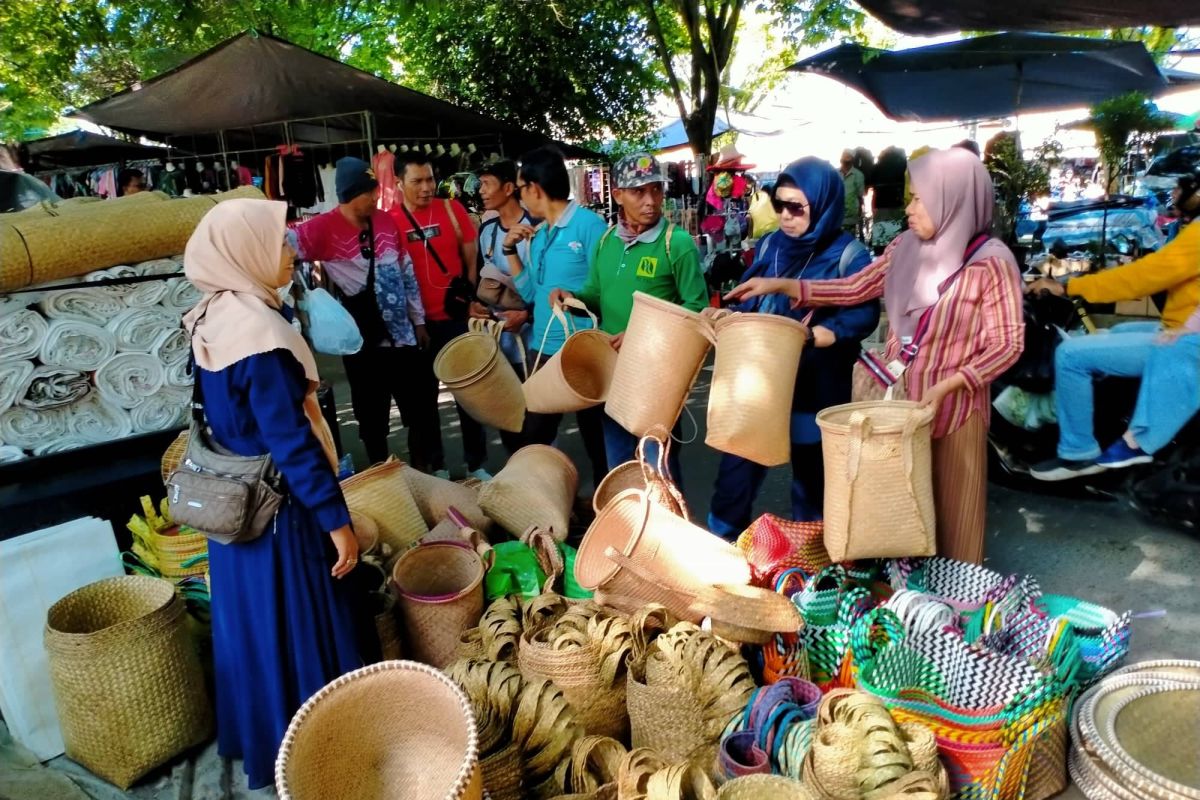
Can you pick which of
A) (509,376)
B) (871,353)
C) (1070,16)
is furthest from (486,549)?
(1070,16)

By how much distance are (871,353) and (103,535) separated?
2706 millimetres

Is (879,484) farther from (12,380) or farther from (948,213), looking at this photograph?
(12,380)

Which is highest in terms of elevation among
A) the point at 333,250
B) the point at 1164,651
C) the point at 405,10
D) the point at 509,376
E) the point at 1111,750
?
the point at 405,10

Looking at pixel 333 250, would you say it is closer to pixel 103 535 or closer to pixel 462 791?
pixel 103 535

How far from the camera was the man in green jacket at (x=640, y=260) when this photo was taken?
3.23 metres

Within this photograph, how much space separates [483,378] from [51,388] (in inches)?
65.4

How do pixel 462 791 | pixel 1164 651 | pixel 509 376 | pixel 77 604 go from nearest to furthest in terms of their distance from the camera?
pixel 462 791 → pixel 77 604 → pixel 1164 651 → pixel 509 376

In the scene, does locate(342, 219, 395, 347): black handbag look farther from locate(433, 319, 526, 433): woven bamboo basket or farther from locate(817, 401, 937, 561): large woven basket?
locate(817, 401, 937, 561): large woven basket

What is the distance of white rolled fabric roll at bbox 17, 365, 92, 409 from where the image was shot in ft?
10.3

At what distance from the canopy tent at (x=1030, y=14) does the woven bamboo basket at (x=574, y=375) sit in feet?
6.05

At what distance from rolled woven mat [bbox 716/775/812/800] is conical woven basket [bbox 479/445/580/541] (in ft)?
5.20

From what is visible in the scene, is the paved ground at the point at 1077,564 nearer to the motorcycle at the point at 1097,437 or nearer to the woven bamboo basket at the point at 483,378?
the motorcycle at the point at 1097,437

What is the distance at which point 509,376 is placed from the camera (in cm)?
366

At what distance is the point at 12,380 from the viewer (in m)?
3.09
